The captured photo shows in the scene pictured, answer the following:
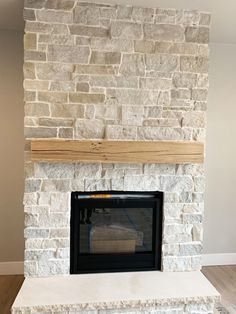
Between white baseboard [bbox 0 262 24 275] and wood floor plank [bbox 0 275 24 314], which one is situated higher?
white baseboard [bbox 0 262 24 275]

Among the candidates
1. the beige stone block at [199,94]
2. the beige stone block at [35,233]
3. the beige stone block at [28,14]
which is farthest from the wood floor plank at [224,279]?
the beige stone block at [28,14]

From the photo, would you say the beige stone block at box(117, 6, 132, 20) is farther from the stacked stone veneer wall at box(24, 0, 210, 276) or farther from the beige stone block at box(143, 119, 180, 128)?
the beige stone block at box(143, 119, 180, 128)

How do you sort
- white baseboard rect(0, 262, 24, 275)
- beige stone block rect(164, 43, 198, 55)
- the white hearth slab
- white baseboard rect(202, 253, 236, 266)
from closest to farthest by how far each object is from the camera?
the white hearth slab
beige stone block rect(164, 43, 198, 55)
white baseboard rect(0, 262, 24, 275)
white baseboard rect(202, 253, 236, 266)

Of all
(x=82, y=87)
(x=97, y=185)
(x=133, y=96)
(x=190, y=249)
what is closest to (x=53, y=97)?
(x=82, y=87)

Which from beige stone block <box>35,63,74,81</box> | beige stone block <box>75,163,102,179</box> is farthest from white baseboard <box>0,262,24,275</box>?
beige stone block <box>35,63,74,81</box>

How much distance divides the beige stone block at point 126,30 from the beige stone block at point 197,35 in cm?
43

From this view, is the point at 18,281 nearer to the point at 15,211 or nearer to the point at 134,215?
the point at 15,211

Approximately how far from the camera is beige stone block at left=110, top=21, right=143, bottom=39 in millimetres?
2641

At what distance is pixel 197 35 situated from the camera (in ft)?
9.04

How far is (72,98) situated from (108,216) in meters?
1.10

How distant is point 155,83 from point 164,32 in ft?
1.47

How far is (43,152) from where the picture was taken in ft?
8.26


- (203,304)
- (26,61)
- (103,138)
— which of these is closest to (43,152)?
(103,138)

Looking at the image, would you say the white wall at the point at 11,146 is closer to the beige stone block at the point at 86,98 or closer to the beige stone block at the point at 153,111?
the beige stone block at the point at 86,98
